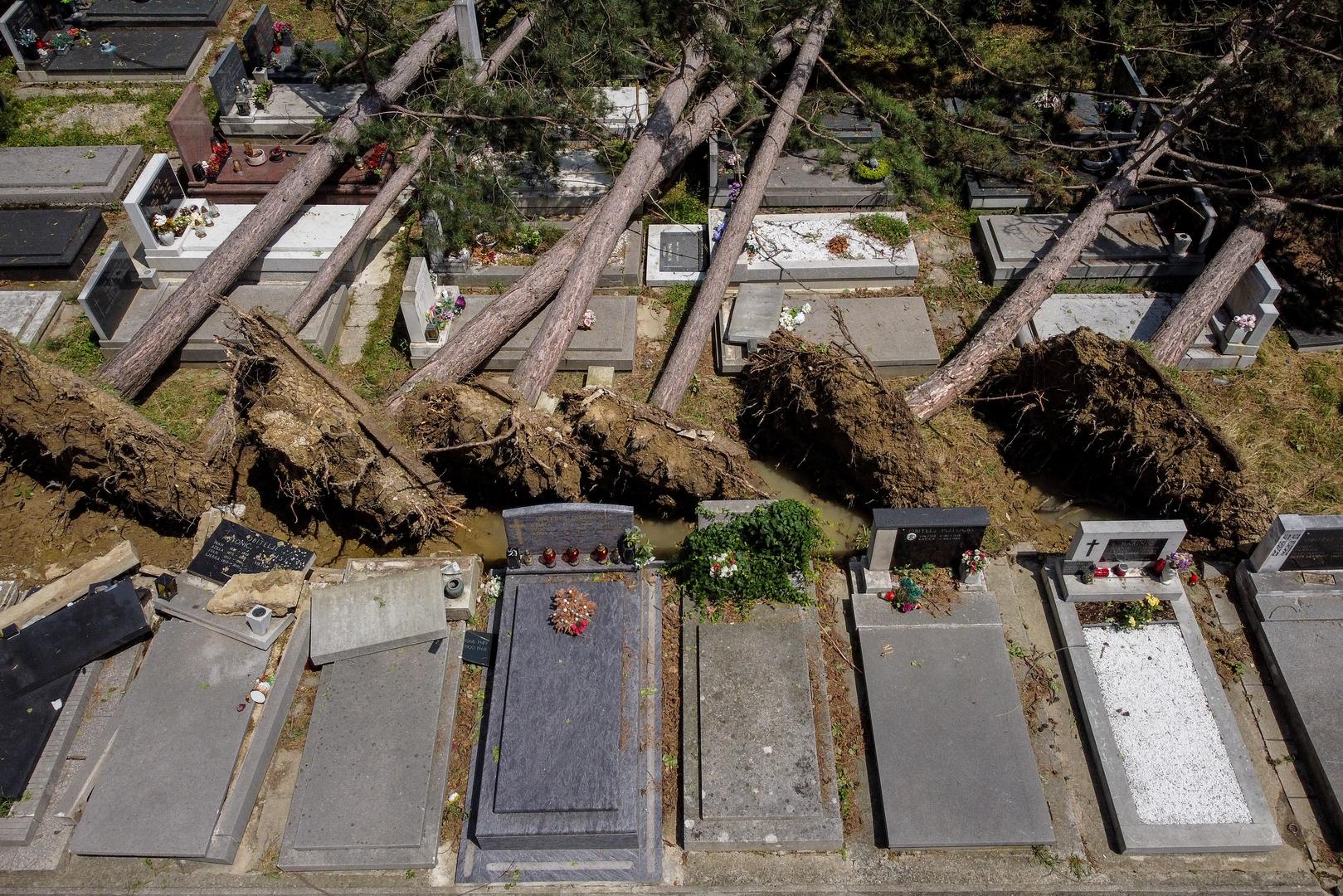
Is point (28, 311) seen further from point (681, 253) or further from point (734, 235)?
point (734, 235)

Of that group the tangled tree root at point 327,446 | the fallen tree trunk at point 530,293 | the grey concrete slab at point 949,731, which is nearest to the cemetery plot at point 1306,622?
the grey concrete slab at point 949,731

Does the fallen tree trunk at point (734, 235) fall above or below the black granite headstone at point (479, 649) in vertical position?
above

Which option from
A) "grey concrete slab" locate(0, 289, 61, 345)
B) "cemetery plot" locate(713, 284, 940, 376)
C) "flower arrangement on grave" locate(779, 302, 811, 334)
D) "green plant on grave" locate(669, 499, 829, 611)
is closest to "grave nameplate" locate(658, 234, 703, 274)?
"cemetery plot" locate(713, 284, 940, 376)

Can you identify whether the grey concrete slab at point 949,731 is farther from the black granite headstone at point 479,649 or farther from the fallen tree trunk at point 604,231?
the fallen tree trunk at point 604,231

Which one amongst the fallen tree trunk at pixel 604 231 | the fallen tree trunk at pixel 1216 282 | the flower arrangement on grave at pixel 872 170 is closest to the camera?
the fallen tree trunk at pixel 604 231

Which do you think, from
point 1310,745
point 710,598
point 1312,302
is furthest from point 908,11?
point 1310,745
